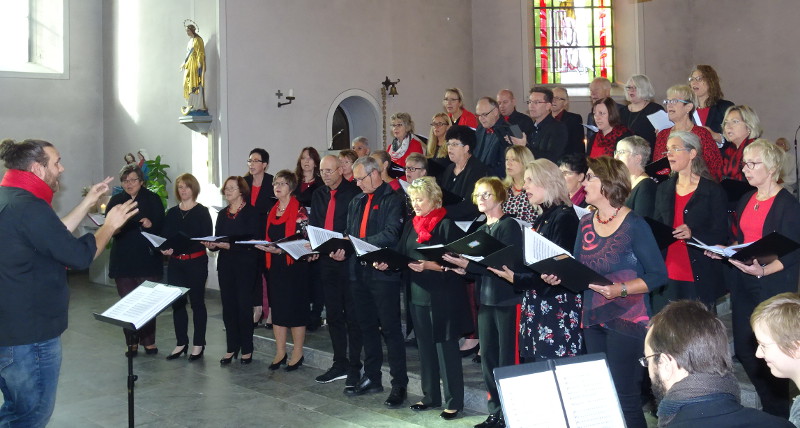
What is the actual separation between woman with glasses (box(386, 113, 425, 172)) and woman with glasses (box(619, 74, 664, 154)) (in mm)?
2055

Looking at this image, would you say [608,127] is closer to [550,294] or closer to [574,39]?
[550,294]

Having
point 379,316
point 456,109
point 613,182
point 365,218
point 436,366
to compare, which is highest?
point 456,109

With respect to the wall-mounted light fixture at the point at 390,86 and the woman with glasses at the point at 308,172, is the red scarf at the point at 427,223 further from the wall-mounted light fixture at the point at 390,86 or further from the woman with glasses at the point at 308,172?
the wall-mounted light fixture at the point at 390,86

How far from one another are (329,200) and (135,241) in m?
2.24

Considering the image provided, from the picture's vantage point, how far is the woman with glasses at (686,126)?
5648 millimetres

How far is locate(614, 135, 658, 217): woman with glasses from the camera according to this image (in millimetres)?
4945

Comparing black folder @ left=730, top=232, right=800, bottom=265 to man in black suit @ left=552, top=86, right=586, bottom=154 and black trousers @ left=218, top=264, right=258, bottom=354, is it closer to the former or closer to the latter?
man in black suit @ left=552, top=86, right=586, bottom=154

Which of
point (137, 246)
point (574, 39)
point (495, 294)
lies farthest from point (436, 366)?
point (574, 39)

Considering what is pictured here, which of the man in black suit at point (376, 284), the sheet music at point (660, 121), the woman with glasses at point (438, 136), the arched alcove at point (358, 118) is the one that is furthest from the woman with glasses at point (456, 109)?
the arched alcove at point (358, 118)

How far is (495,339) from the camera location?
507cm

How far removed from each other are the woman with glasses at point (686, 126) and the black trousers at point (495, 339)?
1815 millimetres

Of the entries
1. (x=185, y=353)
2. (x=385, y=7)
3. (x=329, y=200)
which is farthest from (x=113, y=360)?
(x=385, y=7)

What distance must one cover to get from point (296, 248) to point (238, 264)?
1.14m

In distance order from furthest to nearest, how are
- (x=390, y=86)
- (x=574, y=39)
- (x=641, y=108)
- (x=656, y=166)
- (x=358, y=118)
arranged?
(x=574, y=39) → (x=358, y=118) → (x=390, y=86) → (x=641, y=108) → (x=656, y=166)
